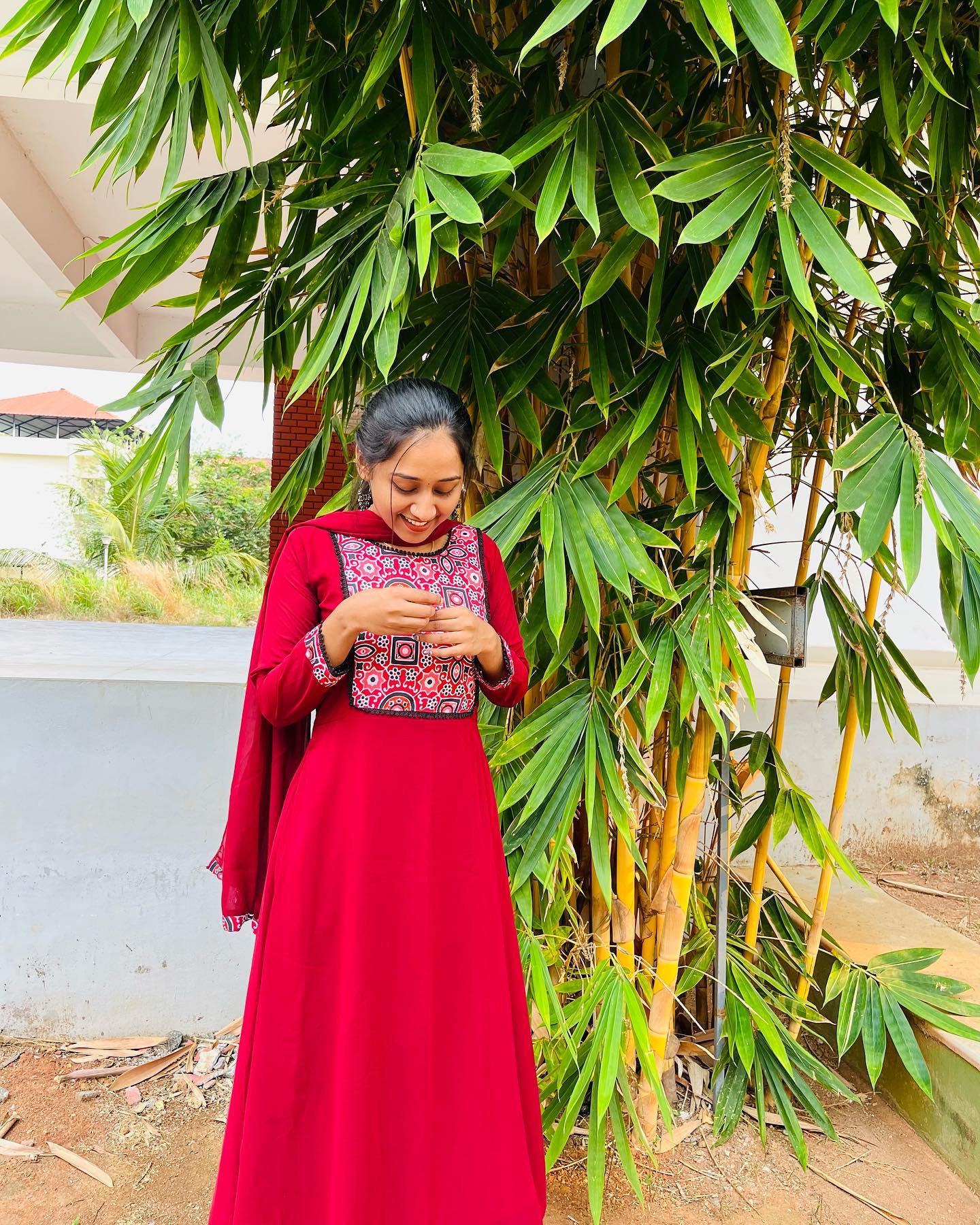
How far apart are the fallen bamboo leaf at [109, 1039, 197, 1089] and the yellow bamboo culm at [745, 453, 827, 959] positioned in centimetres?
166

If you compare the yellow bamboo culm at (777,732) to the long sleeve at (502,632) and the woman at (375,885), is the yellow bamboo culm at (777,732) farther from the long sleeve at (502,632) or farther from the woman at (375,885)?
the woman at (375,885)

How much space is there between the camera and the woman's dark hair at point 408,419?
1226 millimetres

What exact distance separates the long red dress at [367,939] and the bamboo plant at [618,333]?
35 centimetres

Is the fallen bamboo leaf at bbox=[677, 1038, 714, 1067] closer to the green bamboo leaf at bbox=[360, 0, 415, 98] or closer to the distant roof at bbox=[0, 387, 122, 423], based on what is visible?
the green bamboo leaf at bbox=[360, 0, 415, 98]

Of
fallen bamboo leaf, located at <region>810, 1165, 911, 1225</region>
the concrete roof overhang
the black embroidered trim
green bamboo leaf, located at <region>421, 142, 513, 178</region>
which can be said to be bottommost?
fallen bamboo leaf, located at <region>810, 1165, 911, 1225</region>

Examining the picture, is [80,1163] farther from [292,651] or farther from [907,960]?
[907,960]

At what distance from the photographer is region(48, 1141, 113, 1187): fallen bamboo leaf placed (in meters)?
2.16

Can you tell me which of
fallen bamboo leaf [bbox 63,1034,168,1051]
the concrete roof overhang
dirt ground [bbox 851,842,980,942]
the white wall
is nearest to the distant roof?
the white wall

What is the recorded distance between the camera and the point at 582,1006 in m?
1.85

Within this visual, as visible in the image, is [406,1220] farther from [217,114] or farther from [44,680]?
[44,680]

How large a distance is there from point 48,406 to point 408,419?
1079 inches

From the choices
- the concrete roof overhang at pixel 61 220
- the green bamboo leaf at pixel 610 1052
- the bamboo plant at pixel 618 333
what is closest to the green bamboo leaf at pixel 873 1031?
the bamboo plant at pixel 618 333

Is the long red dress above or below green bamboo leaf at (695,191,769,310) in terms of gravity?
below

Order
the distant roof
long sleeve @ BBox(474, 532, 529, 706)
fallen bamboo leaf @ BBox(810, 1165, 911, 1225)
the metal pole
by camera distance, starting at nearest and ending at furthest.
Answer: long sleeve @ BBox(474, 532, 529, 706)
fallen bamboo leaf @ BBox(810, 1165, 911, 1225)
the metal pole
the distant roof
